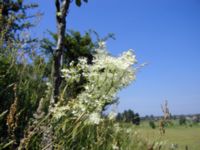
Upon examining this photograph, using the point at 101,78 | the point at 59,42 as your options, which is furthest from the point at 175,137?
the point at 101,78

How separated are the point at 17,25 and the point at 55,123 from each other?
10.3 m

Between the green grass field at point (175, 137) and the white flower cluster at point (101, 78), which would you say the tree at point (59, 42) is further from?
the green grass field at point (175, 137)

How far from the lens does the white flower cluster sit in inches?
109

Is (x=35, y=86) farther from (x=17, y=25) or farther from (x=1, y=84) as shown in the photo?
(x=17, y=25)

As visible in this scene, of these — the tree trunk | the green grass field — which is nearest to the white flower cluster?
the tree trunk

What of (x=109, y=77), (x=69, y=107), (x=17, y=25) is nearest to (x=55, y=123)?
(x=69, y=107)

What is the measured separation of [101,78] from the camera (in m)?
2.94

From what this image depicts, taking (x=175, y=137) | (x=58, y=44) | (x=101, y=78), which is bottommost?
(x=101, y=78)

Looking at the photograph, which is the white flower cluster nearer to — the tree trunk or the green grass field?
the tree trunk

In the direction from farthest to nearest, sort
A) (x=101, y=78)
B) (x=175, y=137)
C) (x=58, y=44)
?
(x=175, y=137) → (x=58, y=44) → (x=101, y=78)

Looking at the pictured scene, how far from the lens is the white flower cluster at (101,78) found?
2781mm

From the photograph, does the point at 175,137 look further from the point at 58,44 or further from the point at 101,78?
the point at 101,78

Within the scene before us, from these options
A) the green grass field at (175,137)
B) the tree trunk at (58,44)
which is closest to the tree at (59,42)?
the tree trunk at (58,44)

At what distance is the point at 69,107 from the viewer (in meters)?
2.43
